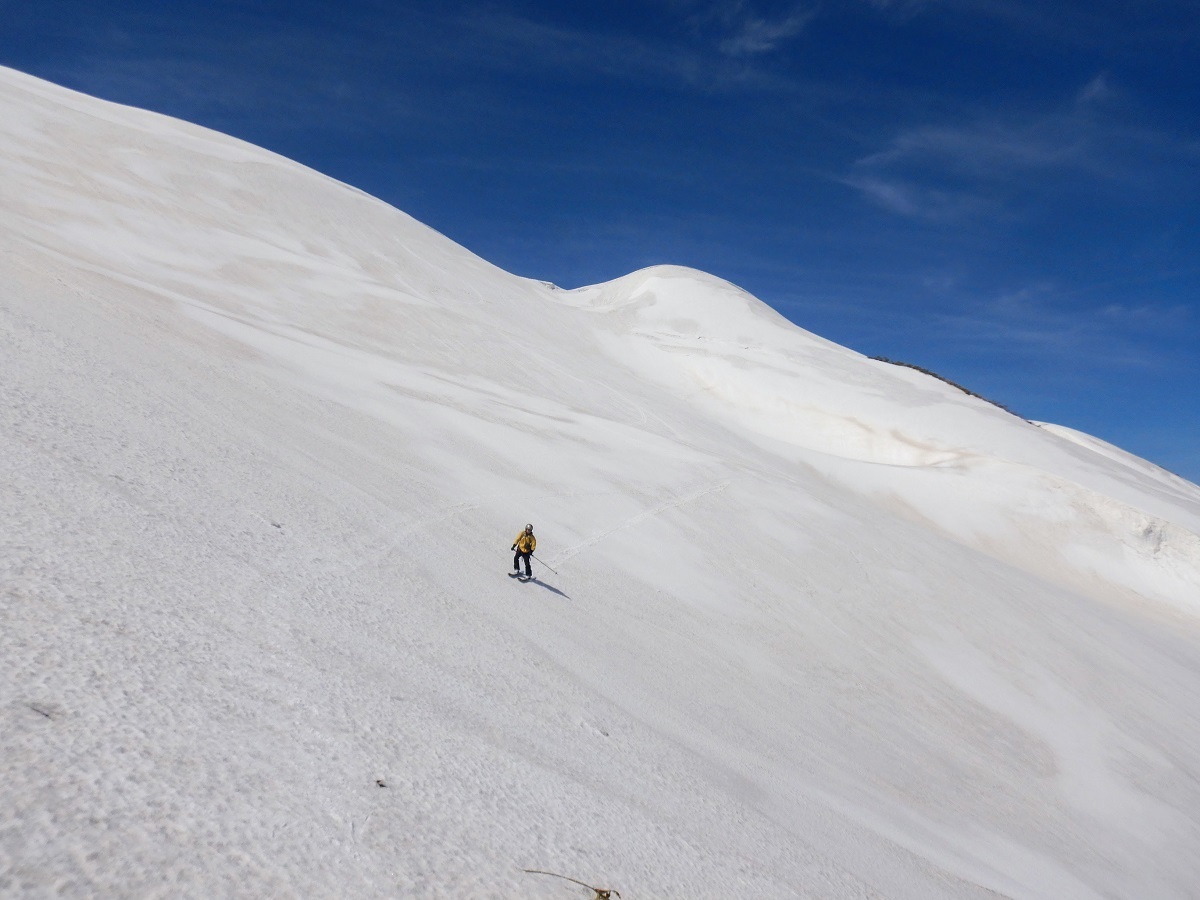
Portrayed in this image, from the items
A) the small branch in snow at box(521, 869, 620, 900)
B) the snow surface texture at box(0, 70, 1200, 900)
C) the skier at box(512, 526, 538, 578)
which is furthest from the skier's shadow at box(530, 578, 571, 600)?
the small branch in snow at box(521, 869, 620, 900)

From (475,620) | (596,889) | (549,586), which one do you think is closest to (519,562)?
(549,586)

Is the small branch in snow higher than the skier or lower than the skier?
lower

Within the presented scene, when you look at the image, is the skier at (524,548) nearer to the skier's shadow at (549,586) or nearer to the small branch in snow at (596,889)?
the skier's shadow at (549,586)

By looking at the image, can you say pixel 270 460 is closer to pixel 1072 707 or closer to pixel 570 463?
pixel 570 463

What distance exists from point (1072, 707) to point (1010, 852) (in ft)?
31.7

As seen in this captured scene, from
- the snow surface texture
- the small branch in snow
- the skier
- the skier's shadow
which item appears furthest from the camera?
the skier's shadow

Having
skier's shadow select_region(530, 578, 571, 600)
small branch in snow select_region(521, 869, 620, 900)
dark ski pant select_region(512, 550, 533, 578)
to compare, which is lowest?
small branch in snow select_region(521, 869, 620, 900)

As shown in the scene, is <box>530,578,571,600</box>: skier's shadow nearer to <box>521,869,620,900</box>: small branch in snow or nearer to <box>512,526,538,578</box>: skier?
<box>512,526,538,578</box>: skier

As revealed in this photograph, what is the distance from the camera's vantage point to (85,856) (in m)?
3.95

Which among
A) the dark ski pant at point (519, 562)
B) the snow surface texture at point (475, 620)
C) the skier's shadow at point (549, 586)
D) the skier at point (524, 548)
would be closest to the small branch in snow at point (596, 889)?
the snow surface texture at point (475, 620)

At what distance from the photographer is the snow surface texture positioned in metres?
5.18

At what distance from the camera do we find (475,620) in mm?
10219

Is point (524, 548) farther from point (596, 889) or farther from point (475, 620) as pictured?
point (596, 889)

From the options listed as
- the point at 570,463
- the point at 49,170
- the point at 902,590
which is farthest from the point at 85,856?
the point at 49,170
